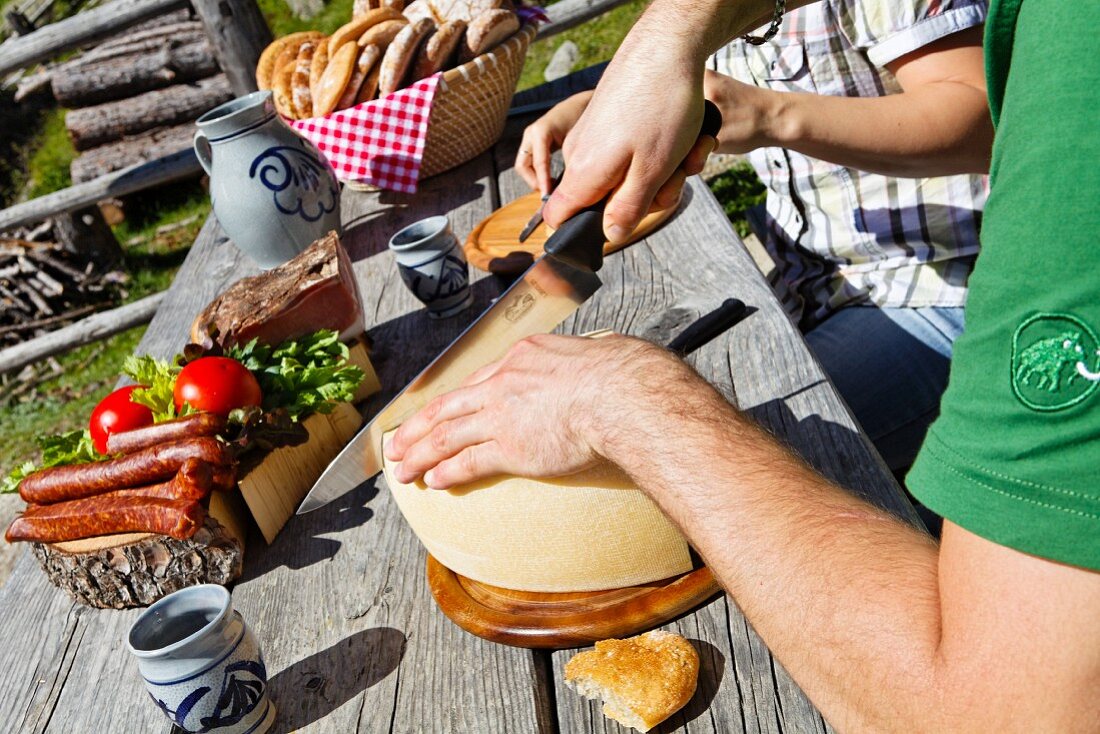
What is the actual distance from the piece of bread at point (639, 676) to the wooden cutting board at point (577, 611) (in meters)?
0.04

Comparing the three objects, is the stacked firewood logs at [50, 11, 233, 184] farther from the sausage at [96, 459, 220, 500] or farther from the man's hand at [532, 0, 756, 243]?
the man's hand at [532, 0, 756, 243]

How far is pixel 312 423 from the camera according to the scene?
5.96 ft

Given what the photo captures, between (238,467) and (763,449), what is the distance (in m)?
0.98

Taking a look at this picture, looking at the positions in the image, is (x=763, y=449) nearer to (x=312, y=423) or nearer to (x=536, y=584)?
(x=536, y=584)

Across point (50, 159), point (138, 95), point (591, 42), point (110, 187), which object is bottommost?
point (591, 42)

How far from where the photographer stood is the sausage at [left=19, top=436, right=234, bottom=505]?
63.2 inches

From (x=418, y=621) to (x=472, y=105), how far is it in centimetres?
205

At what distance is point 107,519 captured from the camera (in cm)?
159

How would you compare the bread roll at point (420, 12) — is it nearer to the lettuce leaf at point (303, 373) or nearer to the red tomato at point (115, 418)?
the lettuce leaf at point (303, 373)

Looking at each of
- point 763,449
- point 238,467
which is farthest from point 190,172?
point 763,449

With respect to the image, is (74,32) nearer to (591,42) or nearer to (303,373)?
(303,373)

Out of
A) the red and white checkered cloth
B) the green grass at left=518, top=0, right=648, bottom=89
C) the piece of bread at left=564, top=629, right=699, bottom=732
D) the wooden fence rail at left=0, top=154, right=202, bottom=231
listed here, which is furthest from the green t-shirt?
the green grass at left=518, top=0, right=648, bottom=89

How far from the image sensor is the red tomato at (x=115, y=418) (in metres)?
1.75

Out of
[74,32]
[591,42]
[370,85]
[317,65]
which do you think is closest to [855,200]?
[370,85]
